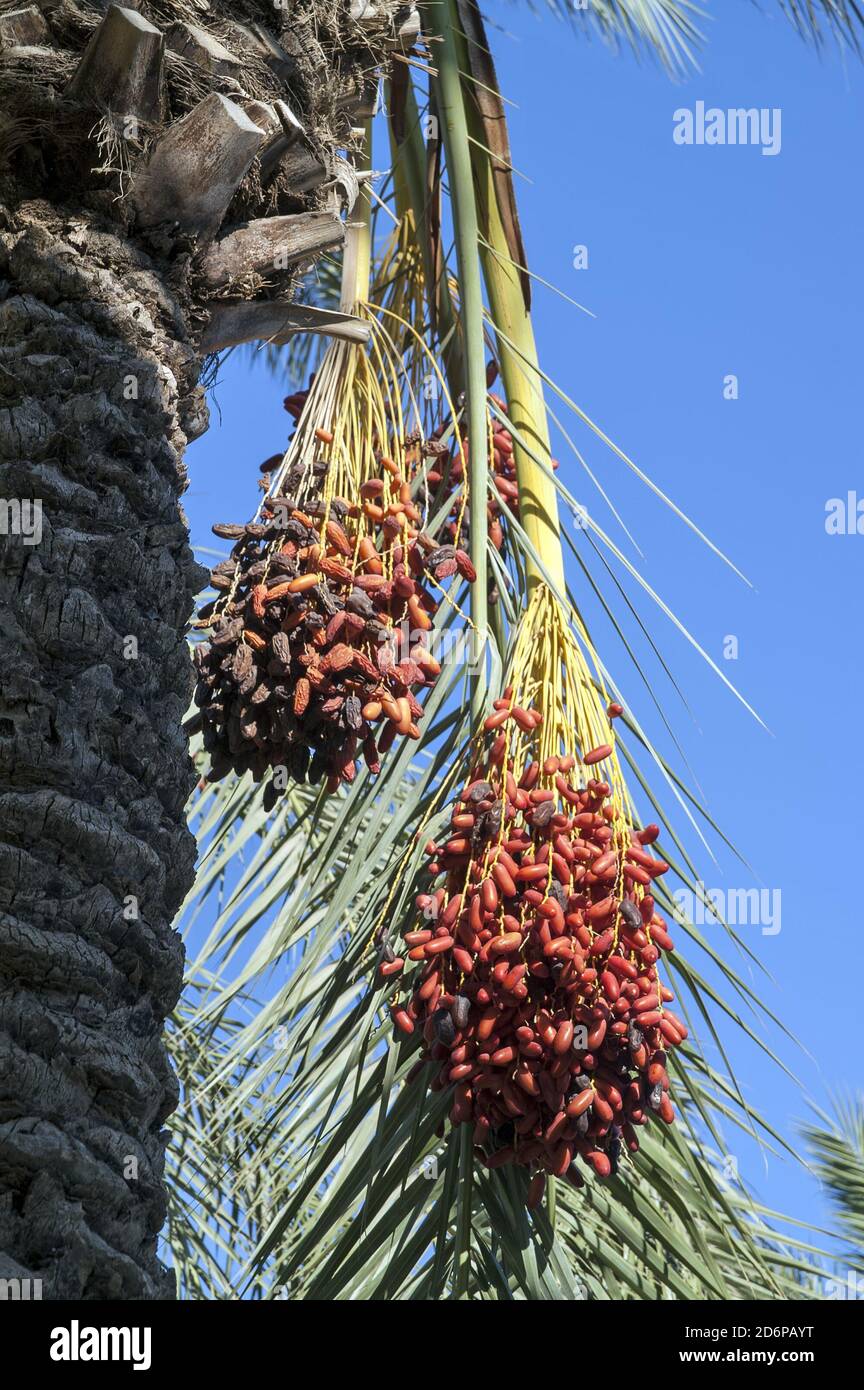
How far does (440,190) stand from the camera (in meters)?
3.01

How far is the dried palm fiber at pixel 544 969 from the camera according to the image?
2.19m

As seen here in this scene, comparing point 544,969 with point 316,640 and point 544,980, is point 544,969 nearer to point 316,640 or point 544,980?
point 544,980

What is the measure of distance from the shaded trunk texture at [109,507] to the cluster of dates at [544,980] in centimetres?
46

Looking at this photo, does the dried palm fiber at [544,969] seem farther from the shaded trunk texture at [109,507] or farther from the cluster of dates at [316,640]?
the shaded trunk texture at [109,507]

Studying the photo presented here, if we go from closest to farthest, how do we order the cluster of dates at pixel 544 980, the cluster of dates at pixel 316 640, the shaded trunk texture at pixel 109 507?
the shaded trunk texture at pixel 109 507
the cluster of dates at pixel 544 980
the cluster of dates at pixel 316 640

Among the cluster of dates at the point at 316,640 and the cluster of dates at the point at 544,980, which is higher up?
the cluster of dates at the point at 316,640

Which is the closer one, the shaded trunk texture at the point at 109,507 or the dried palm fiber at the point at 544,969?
the shaded trunk texture at the point at 109,507

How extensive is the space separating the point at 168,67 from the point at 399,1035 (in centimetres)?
150

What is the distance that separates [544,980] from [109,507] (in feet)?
2.93

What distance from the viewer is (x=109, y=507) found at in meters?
2.05

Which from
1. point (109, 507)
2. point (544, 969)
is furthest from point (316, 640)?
point (544, 969)

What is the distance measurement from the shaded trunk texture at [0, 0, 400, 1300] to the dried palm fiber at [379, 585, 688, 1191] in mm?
462

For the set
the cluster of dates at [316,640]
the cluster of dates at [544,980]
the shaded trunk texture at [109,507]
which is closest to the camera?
the shaded trunk texture at [109,507]

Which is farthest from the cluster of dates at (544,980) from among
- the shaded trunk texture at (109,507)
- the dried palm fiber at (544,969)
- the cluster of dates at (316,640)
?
the shaded trunk texture at (109,507)
